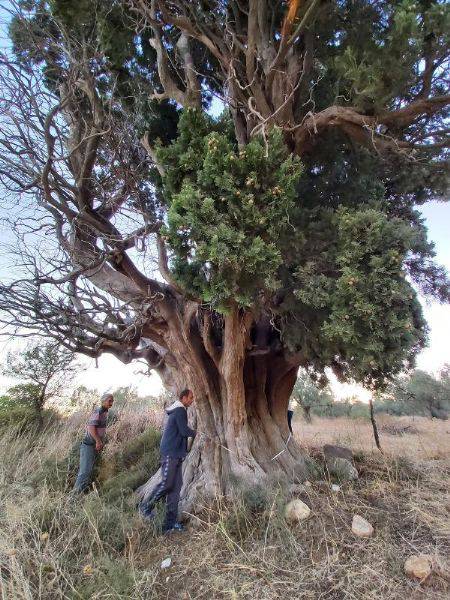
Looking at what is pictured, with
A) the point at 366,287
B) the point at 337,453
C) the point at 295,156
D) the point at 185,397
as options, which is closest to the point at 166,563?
the point at 185,397

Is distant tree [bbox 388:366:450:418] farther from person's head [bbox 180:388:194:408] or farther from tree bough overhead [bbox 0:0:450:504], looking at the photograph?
person's head [bbox 180:388:194:408]

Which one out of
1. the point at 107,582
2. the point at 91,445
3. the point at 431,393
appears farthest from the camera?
the point at 431,393

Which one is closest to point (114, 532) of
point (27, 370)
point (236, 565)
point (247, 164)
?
point (236, 565)

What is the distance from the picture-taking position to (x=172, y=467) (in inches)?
178

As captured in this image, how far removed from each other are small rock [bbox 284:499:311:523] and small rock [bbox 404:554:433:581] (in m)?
1.12

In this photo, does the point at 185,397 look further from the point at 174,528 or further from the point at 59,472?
the point at 59,472

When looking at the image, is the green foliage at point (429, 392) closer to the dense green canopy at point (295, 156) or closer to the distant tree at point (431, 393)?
the distant tree at point (431, 393)

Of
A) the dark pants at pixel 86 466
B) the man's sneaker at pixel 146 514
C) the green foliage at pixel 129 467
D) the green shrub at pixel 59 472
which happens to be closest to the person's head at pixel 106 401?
the dark pants at pixel 86 466

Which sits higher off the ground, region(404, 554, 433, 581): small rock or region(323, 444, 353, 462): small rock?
region(323, 444, 353, 462): small rock

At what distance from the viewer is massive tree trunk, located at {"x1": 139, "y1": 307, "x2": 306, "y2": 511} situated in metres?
5.23

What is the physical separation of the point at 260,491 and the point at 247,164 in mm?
4184

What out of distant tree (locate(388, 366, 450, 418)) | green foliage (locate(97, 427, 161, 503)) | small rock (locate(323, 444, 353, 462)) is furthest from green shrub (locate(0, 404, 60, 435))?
distant tree (locate(388, 366, 450, 418))

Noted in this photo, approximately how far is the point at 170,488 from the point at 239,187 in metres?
3.81

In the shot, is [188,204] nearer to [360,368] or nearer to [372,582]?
[360,368]
